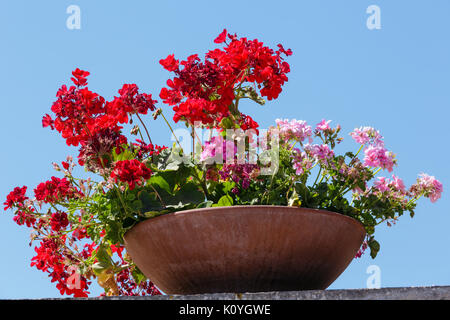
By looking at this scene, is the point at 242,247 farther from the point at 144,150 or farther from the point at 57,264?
the point at 57,264

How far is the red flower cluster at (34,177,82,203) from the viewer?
8.71ft

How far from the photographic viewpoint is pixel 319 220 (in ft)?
7.14

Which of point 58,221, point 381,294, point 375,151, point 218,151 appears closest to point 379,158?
point 375,151

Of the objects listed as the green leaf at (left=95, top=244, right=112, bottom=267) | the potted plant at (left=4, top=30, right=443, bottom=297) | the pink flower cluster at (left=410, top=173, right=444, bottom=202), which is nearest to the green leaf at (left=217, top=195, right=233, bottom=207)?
the potted plant at (left=4, top=30, right=443, bottom=297)

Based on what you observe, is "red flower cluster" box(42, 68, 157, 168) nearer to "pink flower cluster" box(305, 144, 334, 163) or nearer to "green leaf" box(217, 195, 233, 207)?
"green leaf" box(217, 195, 233, 207)

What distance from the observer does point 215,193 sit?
2.48m

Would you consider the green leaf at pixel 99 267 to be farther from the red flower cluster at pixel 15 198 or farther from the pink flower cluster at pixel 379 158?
the pink flower cluster at pixel 379 158

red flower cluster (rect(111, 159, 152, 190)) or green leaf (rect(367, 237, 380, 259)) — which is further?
green leaf (rect(367, 237, 380, 259))

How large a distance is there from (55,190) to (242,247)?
1.06 meters

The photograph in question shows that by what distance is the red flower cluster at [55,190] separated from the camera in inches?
104

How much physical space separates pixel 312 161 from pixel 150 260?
2.69 ft

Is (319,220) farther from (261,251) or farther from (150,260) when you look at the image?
(150,260)

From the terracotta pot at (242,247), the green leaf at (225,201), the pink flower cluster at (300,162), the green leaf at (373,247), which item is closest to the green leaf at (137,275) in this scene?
the terracotta pot at (242,247)
